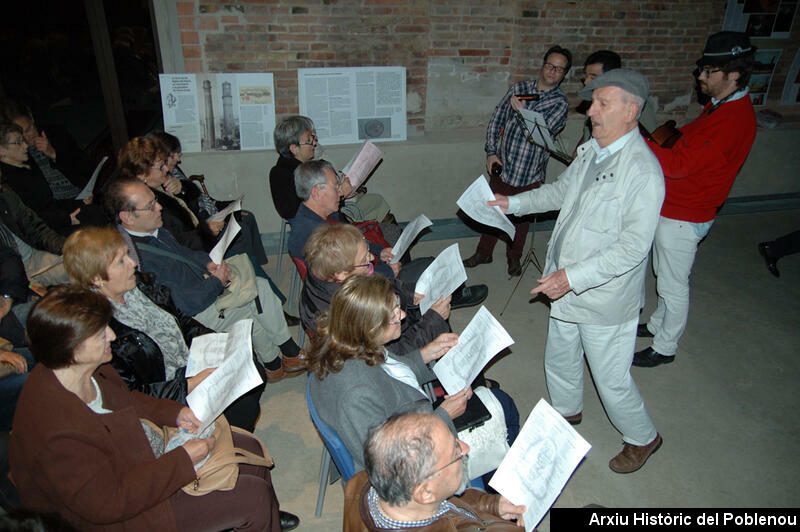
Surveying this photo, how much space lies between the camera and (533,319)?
4609 millimetres

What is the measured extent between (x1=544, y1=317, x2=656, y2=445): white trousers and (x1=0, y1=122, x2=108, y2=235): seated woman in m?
3.43

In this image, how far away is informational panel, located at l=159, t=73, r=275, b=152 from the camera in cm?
507

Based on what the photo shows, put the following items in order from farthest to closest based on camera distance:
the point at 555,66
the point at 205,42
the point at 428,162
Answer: the point at 428,162 < the point at 205,42 < the point at 555,66

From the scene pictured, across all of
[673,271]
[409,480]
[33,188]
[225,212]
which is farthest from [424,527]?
[33,188]

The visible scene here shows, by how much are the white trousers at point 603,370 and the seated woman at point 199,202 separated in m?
2.70

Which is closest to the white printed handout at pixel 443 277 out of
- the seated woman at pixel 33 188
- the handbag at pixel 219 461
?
the handbag at pixel 219 461

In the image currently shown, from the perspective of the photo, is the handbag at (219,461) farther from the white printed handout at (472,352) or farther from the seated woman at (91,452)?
the white printed handout at (472,352)

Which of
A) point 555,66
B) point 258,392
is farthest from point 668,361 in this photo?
point 258,392

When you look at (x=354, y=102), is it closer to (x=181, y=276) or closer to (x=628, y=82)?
(x=181, y=276)

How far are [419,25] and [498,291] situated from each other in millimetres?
3014

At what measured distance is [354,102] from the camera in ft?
18.3

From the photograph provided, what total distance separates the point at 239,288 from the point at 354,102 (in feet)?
9.76

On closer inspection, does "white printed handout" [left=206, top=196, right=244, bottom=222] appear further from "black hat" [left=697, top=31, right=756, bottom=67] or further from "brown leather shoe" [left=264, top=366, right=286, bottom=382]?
"black hat" [left=697, top=31, right=756, bottom=67]

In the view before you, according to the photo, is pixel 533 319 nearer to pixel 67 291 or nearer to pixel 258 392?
pixel 258 392
